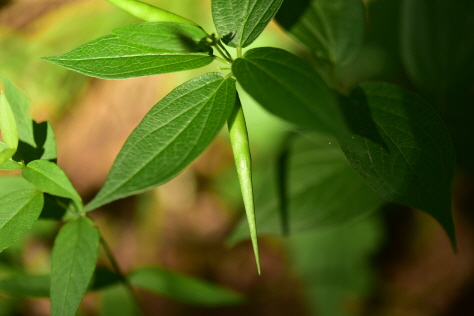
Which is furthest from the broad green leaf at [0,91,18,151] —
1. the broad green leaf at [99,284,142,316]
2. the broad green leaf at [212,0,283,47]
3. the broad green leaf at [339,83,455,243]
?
the broad green leaf at [99,284,142,316]

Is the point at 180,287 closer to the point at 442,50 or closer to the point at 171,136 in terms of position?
the point at 171,136

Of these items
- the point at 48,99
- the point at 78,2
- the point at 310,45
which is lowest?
the point at 310,45

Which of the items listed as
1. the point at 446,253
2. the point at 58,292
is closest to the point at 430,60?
the point at 446,253

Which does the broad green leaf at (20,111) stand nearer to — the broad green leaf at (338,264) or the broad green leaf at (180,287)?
the broad green leaf at (180,287)

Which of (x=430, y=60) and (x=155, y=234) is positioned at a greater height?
(x=430, y=60)

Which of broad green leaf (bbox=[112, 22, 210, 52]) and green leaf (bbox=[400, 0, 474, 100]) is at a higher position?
broad green leaf (bbox=[112, 22, 210, 52])

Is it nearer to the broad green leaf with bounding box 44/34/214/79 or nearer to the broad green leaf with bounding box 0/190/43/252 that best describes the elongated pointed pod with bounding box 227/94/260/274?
the broad green leaf with bounding box 44/34/214/79

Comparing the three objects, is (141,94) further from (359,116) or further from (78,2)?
(359,116)
